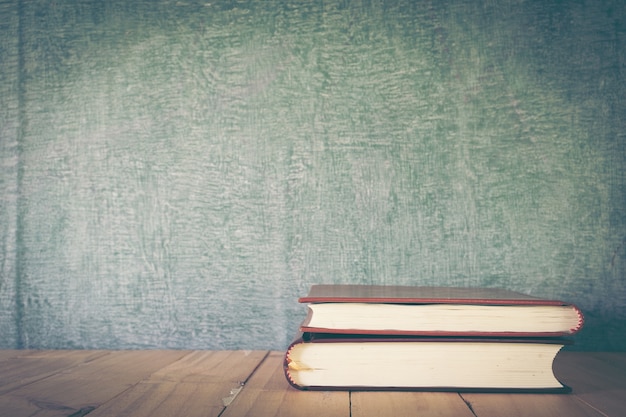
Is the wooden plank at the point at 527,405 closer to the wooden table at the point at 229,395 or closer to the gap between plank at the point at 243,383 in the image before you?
the wooden table at the point at 229,395

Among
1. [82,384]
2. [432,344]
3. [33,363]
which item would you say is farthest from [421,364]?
[33,363]

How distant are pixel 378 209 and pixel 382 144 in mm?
126

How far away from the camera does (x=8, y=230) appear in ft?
3.20

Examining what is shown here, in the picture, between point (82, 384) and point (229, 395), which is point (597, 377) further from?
point (82, 384)

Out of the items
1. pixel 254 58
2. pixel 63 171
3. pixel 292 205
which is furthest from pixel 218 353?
pixel 254 58

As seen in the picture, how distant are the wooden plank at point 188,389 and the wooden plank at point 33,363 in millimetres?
162

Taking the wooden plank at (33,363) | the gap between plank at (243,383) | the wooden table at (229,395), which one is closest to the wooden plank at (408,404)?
the wooden table at (229,395)

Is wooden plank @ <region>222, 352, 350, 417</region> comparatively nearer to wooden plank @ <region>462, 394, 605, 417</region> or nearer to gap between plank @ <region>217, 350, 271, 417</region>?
gap between plank @ <region>217, 350, 271, 417</region>

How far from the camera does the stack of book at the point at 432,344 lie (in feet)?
2.10

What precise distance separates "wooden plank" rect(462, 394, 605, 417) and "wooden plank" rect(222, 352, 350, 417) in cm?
16

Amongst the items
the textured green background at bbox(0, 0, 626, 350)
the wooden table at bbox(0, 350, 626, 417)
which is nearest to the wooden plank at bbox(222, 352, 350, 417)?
the wooden table at bbox(0, 350, 626, 417)

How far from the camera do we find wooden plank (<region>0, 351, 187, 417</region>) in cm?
57

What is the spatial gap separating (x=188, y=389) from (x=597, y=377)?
0.59 m

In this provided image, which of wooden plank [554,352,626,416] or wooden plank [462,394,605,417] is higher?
wooden plank [462,394,605,417]
